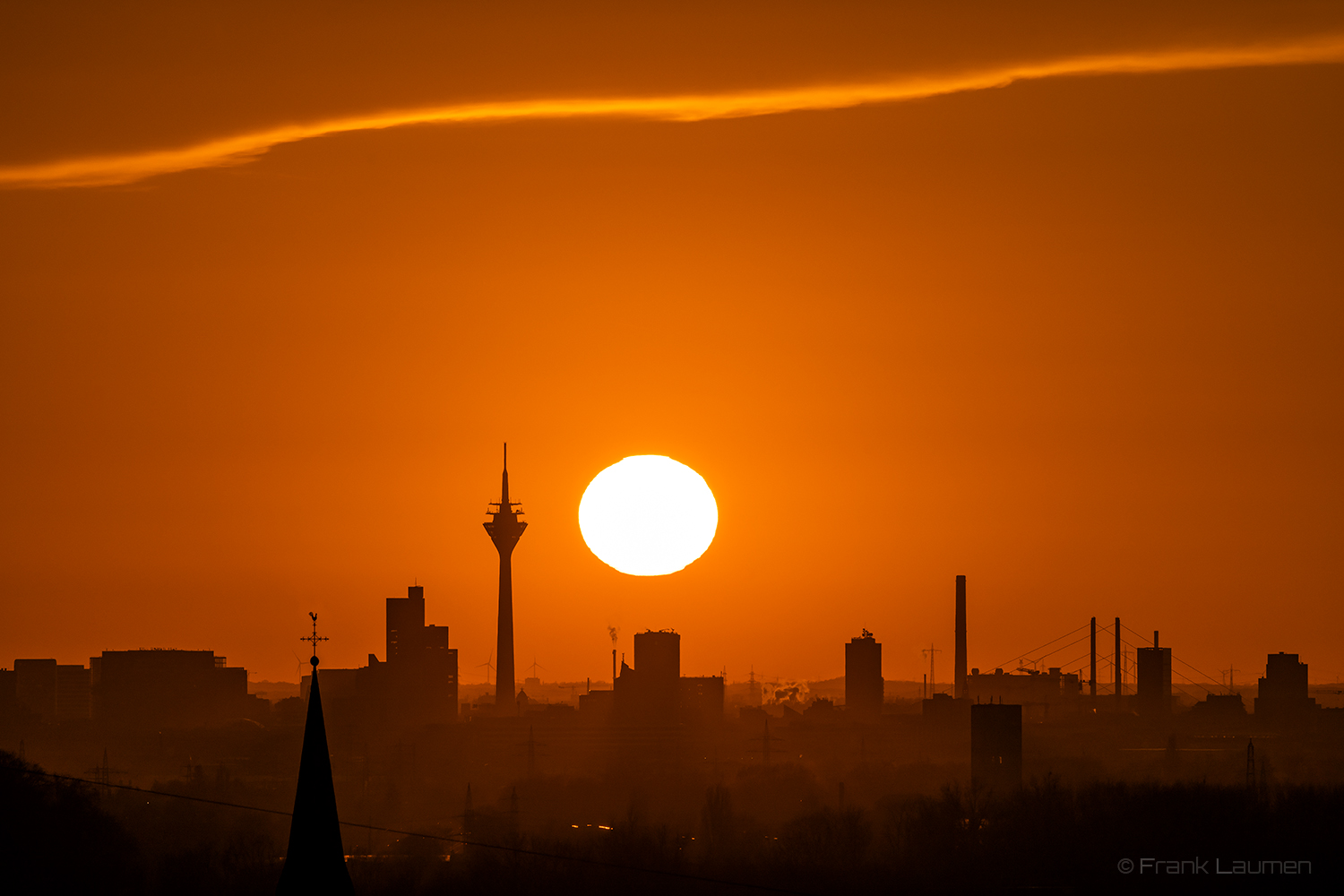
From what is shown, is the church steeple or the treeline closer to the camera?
the church steeple

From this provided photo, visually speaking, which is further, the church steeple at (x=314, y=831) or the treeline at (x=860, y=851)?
the treeline at (x=860, y=851)

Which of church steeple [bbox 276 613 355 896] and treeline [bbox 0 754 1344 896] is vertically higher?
church steeple [bbox 276 613 355 896]

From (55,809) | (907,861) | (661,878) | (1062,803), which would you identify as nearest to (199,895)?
(55,809)

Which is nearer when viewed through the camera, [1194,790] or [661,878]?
[661,878]

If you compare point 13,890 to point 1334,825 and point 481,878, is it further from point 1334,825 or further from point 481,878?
point 1334,825

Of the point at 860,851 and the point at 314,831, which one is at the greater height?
the point at 314,831

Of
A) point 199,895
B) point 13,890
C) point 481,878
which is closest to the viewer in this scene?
point 13,890

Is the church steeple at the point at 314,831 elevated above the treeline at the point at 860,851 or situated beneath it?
elevated above

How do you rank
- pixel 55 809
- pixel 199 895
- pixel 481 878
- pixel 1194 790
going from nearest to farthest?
1. pixel 55 809
2. pixel 199 895
3. pixel 481 878
4. pixel 1194 790
